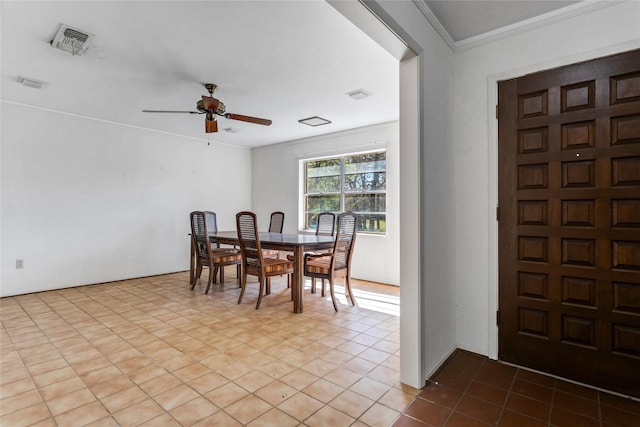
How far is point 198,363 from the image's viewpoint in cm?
232

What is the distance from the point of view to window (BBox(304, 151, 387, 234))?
5.16 metres

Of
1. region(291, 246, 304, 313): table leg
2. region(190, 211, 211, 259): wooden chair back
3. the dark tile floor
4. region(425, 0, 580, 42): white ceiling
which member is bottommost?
the dark tile floor

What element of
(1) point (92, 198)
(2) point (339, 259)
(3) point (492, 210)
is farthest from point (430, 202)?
(1) point (92, 198)

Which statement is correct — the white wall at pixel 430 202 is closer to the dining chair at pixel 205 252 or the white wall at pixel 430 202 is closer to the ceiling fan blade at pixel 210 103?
the ceiling fan blade at pixel 210 103

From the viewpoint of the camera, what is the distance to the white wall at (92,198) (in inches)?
164

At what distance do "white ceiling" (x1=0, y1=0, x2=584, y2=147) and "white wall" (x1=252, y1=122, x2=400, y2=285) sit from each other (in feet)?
2.03

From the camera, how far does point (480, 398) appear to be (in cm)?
187

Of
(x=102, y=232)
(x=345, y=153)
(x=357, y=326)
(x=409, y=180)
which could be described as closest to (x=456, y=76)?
(x=409, y=180)

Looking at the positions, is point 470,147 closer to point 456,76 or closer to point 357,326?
point 456,76

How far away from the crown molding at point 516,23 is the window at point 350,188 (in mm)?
2696

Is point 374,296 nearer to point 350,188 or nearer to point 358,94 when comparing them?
point 350,188

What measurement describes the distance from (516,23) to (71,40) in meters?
3.39

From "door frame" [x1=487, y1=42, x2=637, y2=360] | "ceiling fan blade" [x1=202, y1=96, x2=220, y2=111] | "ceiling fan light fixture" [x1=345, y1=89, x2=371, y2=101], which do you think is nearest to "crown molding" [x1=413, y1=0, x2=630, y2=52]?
"door frame" [x1=487, y1=42, x2=637, y2=360]

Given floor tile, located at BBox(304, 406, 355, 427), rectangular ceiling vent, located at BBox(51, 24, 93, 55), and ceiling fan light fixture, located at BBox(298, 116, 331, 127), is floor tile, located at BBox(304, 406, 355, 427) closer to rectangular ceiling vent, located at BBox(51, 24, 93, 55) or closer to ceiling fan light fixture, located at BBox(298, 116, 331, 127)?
rectangular ceiling vent, located at BBox(51, 24, 93, 55)
